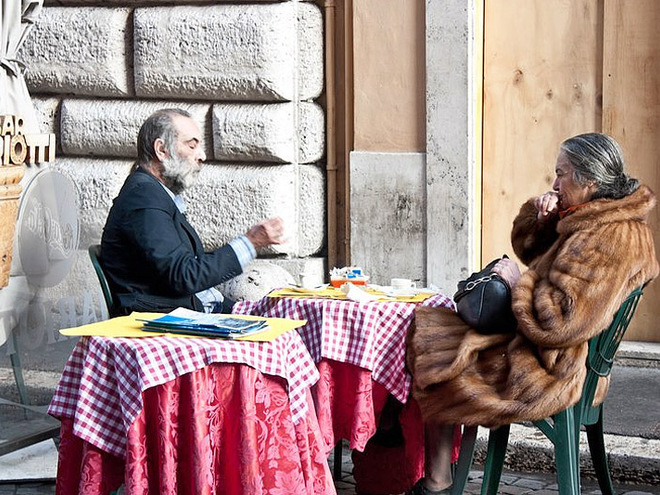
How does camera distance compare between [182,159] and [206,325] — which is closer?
[206,325]

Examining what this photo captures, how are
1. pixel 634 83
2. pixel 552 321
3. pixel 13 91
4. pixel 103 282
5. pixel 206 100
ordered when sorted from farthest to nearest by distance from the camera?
1. pixel 206 100
2. pixel 634 83
3. pixel 13 91
4. pixel 103 282
5. pixel 552 321

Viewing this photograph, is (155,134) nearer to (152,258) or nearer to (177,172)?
(177,172)

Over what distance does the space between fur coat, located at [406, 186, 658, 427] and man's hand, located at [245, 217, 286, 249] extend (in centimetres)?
61

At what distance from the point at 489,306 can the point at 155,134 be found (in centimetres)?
142

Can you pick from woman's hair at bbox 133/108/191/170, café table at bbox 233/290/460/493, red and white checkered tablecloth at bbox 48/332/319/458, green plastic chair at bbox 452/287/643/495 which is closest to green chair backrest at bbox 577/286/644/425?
green plastic chair at bbox 452/287/643/495

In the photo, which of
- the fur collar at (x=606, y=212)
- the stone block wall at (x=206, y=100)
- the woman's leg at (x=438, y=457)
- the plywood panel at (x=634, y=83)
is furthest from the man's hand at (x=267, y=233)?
the plywood panel at (x=634, y=83)

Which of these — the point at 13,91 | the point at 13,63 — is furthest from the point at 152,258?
the point at 13,63

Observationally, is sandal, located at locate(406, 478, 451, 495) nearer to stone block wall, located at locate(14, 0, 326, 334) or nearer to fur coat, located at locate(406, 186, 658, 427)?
fur coat, located at locate(406, 186, 658, 427)

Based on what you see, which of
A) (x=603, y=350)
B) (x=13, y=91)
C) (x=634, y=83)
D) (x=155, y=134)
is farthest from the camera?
(x=634, y=83)

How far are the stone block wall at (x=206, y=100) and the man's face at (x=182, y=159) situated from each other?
1496 mm

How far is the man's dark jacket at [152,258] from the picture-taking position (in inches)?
176

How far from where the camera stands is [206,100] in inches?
258

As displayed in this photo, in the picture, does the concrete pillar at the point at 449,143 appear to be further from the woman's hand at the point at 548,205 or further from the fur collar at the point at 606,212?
the fur collar at the point at 606,212

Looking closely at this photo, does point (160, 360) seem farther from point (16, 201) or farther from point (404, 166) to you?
point (404, 166)
